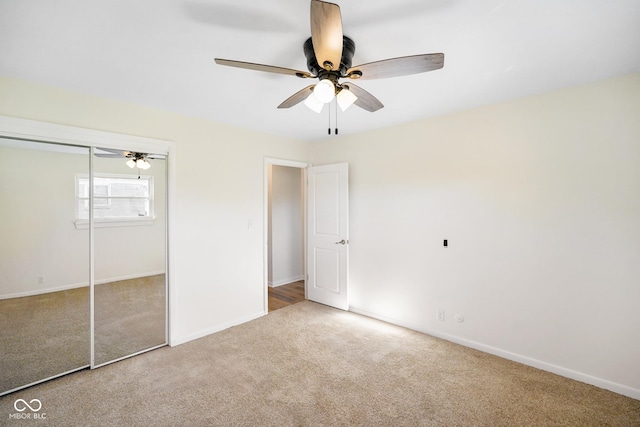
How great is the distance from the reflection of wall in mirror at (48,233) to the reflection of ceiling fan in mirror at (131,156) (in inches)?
2.0

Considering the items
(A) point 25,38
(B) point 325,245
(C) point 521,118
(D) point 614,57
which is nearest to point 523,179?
(C) point 521,118

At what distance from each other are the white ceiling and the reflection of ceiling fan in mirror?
0.49 m

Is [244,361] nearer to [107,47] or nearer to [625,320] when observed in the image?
[107,47]

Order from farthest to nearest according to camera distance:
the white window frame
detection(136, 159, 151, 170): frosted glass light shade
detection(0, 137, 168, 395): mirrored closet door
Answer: detection(136, 159, 151, 170): frosted glass light shade
the white window frame
detection(0, 137, 168, 395): mirrored closet door

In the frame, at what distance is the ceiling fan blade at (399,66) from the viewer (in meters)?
1.40

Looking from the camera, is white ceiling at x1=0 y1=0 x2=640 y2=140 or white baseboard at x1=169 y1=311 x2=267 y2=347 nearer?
white ceiling at x1=0 y1=0 x2=640 y2=140

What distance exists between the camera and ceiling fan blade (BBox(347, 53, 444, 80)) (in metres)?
1.40

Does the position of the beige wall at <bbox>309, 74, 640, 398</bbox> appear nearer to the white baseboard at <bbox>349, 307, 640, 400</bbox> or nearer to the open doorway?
the white baseboard at <bbox>349, 307, 640, 400</bbox>

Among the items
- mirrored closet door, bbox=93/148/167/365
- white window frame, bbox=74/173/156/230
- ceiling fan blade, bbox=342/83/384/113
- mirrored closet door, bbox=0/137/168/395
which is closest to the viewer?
ceiling fan blade, bbox=342/83/384/113

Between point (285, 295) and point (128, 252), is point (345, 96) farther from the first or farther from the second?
point (285, 295)

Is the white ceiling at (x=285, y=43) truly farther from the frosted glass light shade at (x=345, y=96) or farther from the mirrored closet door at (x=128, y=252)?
the mirrored closet door at (x=128, y=252)

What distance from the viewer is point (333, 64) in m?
1.51

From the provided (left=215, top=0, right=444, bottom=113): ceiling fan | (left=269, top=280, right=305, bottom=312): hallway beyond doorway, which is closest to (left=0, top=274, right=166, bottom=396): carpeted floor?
(left=269, top=280, right=305, bottom=312): hallway beyond doorway
